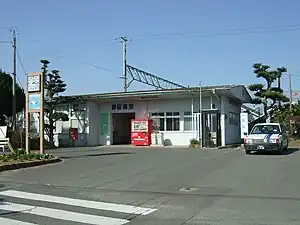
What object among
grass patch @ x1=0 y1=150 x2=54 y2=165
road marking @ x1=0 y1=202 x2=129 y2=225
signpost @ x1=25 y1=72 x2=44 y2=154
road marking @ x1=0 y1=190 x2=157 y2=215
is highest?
signpost @ x1=25 y1=72 x2=44 y2=154

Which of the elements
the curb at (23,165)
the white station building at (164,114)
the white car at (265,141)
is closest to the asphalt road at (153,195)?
the curb at (23,165)

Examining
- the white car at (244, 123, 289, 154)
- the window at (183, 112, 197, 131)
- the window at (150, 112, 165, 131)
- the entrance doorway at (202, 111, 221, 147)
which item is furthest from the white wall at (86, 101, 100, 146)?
the white car at (244, 123, 289, 154)

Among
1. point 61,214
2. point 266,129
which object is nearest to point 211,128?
point 266,129

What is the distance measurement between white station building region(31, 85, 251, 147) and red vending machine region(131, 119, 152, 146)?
1.32m

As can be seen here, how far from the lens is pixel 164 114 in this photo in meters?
33.5

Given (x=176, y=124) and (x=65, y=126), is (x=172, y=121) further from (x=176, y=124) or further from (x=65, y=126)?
(x=65, y=126)

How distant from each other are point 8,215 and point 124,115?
29662 millimetres

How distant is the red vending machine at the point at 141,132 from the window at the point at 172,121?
1557 mm

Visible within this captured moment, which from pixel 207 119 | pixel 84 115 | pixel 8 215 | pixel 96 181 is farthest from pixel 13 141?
pixel 8 215

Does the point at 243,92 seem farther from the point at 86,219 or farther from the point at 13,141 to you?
the point at 86,219

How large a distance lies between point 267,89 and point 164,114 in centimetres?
1243

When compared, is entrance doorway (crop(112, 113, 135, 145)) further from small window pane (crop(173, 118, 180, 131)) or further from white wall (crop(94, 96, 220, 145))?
small window pane (crop(173, 118, 180, 131))

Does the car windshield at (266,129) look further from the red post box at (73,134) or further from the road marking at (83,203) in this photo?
the red post box at (73,134)

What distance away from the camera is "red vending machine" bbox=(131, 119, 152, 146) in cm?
3262
